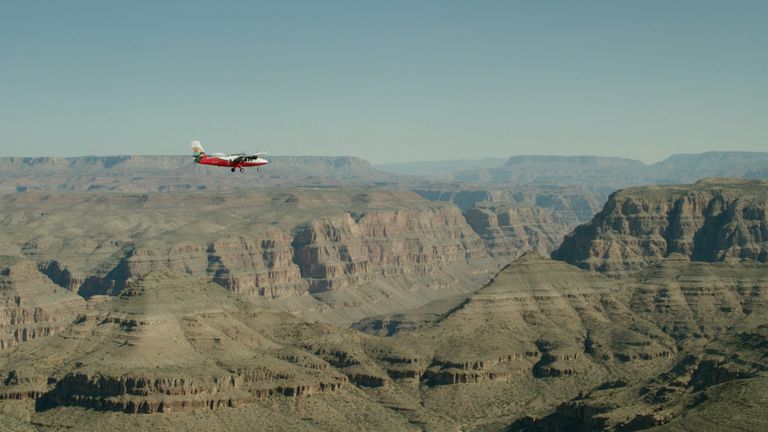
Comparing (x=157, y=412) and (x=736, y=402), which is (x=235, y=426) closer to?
(x=157, y=412)

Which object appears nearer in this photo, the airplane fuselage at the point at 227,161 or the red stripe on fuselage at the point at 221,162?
the airplane fuselage at the point at 227,161

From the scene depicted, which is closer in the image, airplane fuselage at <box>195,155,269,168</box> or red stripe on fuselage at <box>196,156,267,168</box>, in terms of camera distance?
airplane fuselage at <box>195,155,269,168</box>

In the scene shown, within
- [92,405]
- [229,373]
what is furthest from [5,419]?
[229,373]

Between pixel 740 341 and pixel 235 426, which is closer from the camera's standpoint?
pixel 235 426

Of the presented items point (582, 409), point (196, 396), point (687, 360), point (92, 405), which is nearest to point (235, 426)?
point (196, 396)

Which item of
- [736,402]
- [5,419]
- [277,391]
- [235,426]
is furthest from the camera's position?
[277,391]

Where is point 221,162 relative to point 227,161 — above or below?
below

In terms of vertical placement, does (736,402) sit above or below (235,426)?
above

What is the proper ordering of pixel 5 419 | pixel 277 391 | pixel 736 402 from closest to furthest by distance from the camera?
pixel 736 402, pixel 5 419, pixel 277 391

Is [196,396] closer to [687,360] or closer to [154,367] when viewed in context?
[154,367]

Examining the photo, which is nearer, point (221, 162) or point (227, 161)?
point (227, 161)
